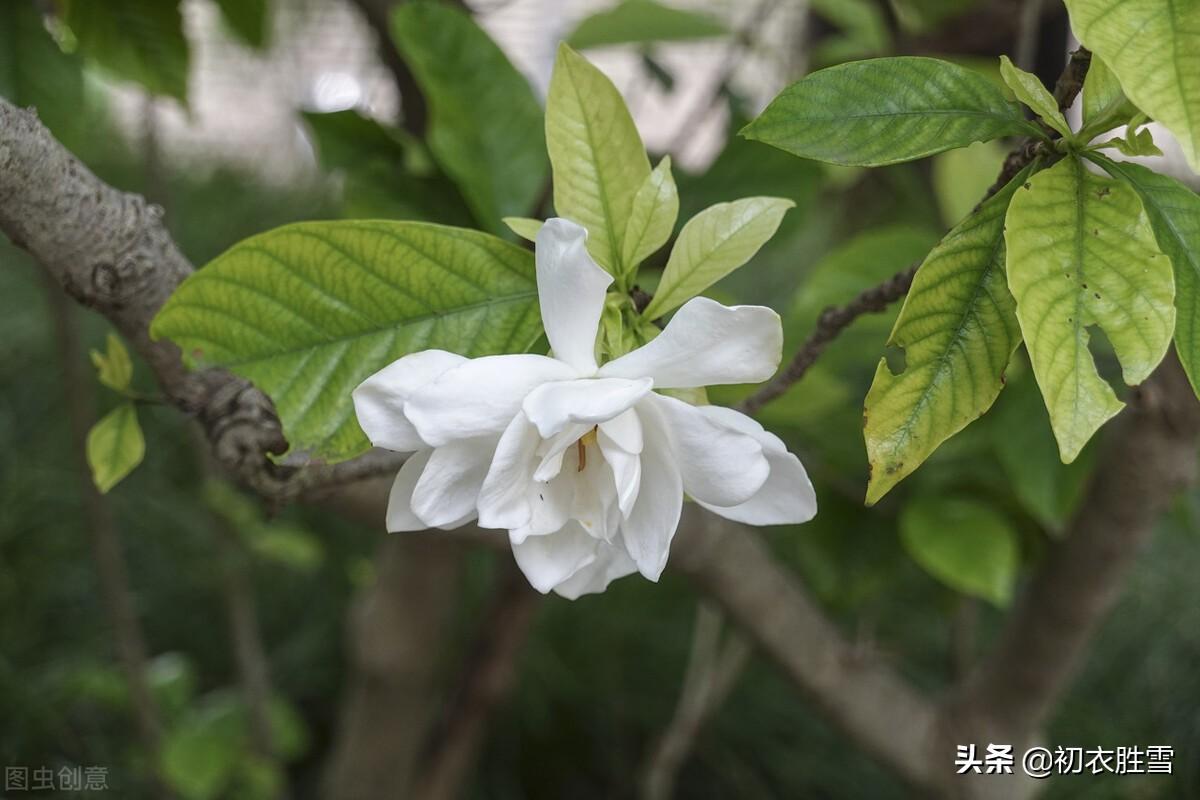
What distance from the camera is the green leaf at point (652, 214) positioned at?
0.34 m

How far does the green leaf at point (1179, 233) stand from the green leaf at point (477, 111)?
35 centimetres

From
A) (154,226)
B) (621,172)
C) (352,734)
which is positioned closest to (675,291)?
(621,172)

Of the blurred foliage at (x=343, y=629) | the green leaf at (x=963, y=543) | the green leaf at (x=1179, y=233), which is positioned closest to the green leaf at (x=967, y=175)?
the green leaf at (x=963, y=543)

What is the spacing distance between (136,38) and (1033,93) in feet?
1.68

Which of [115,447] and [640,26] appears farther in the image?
[640,26]

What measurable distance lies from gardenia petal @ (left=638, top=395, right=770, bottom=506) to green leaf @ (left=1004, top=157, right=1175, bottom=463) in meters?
0.08

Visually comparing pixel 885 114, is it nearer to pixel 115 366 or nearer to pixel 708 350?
pixel 708 350

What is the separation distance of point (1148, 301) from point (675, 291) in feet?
0.47

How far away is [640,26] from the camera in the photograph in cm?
86

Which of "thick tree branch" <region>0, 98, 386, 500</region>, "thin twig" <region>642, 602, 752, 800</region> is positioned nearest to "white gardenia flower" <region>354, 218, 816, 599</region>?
"thick tree branch" <region>0, 98, 386, 500</region>

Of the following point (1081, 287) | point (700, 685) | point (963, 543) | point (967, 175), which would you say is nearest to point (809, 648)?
point (963, 543)

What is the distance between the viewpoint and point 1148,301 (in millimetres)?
296

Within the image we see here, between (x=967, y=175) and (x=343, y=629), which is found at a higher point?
(x=967, y=175)

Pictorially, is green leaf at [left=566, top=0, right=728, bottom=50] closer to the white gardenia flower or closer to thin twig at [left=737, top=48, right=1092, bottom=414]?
thin twig at [left=737, top=48, right=1092, bottom=414]
